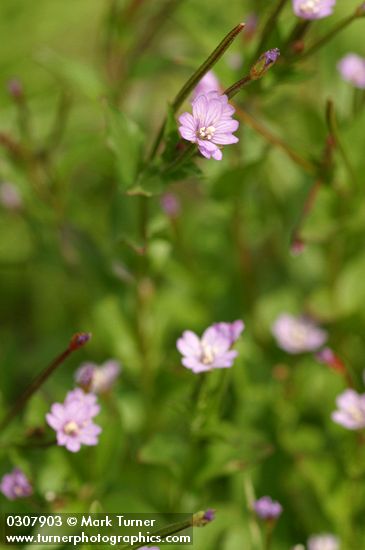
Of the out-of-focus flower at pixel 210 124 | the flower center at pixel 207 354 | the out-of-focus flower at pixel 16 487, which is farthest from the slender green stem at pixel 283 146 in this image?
the out-of-focus flower at pixel 16 487

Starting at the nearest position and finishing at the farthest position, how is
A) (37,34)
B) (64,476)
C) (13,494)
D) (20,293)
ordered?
1. (13,494)
2. (64,476)
3. (20,293)
4. (37,34)

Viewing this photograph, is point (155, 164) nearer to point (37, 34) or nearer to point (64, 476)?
point (64, 476)

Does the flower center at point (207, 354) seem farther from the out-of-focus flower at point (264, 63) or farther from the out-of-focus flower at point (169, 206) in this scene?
the out-of-focus flower at point (169, 206)

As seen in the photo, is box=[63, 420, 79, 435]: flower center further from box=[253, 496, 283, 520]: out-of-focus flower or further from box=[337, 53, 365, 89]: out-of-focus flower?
box=[337, 53, 365, 89]: out-of-focus flower

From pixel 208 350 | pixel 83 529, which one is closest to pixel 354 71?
pixel 208 350

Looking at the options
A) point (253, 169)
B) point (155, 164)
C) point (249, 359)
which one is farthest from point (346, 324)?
point (155, 164)

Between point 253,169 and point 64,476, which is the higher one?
point 253,169

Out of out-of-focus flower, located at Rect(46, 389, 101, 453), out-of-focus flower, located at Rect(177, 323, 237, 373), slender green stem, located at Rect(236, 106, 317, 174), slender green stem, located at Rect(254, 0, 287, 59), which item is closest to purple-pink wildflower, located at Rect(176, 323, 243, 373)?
out-of-focus flower, located at Rect(177, 323, 237, 373)
